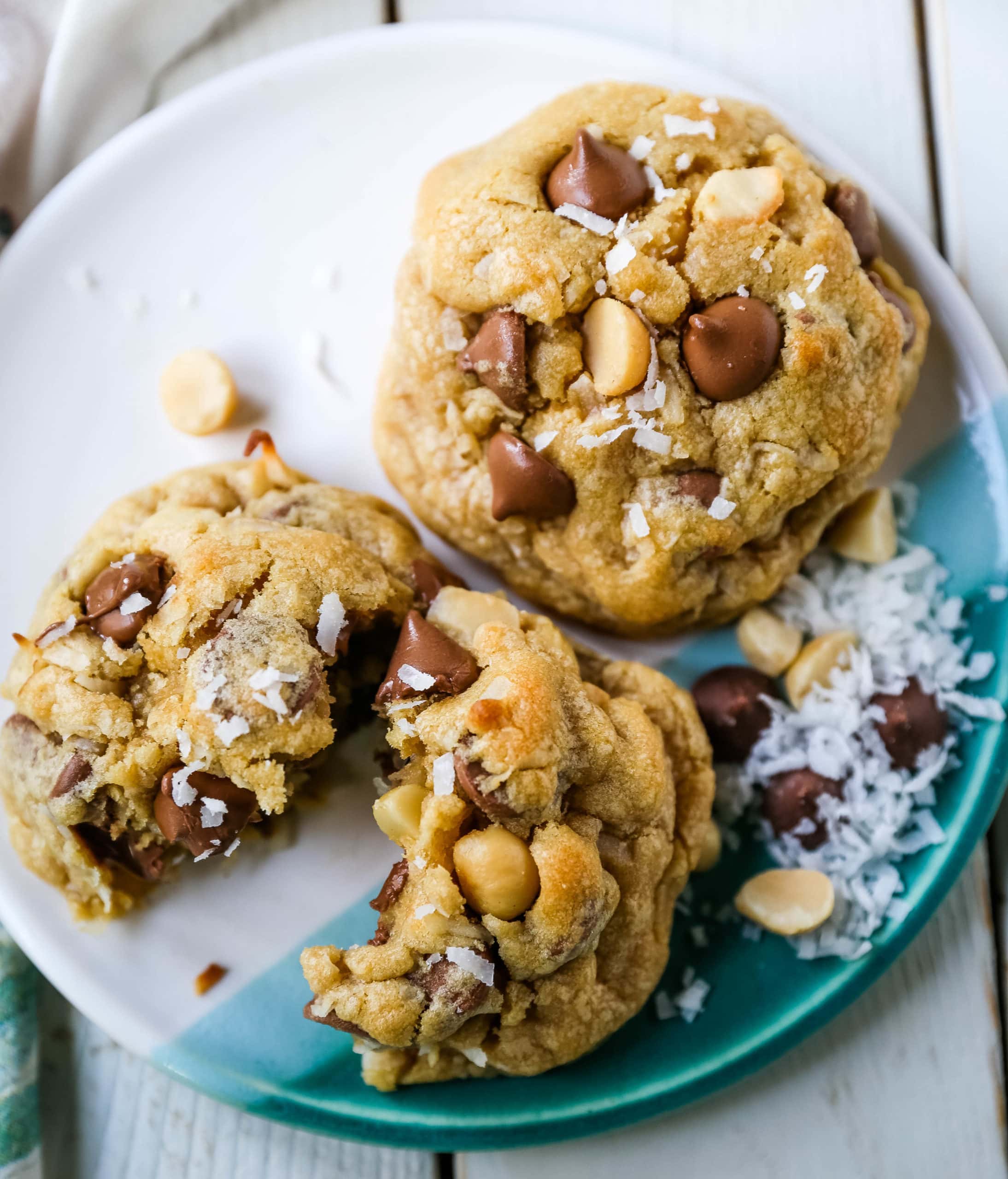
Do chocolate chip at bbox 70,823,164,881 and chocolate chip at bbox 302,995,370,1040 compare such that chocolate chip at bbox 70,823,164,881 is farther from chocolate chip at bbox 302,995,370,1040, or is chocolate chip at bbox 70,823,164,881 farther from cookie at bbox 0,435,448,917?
chocolate chip at bbox 302,995,370,1040

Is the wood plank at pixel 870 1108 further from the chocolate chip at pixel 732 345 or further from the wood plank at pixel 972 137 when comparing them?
the wood plank at pixel 972 137

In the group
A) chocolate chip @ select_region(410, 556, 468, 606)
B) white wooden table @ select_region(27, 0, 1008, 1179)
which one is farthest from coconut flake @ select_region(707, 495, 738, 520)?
white wooden table @ select_region(27, 0, 1008, 1179)

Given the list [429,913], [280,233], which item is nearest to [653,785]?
[429,913]

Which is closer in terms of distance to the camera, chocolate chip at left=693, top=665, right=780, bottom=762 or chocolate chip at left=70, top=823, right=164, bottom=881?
chocolate chip at left=70, top=823, right=164, bottom=881

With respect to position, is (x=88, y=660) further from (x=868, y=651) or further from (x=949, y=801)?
(x=949, y=801)

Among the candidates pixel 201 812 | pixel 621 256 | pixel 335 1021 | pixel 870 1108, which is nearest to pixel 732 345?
pixel 621 256
